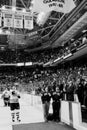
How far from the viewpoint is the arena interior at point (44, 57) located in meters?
7.84

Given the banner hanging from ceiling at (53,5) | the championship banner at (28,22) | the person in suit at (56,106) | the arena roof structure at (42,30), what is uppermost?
the arena roof structure at (42,30)

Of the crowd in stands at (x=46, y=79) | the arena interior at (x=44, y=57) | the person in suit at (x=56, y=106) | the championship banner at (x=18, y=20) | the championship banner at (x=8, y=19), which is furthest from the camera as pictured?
the championship banner at (x=18, y=20)

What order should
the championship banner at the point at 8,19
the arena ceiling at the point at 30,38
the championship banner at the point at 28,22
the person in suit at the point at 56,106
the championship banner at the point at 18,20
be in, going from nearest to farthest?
the person in suit at the point at 56,106 < the championship banner at the point at 8,19 < the championship banner at the point at 18,20 < the championship banner at the point at 28,22 < the arena ceiling at the point at 30,38

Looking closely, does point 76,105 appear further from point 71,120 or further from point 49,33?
point 49,33

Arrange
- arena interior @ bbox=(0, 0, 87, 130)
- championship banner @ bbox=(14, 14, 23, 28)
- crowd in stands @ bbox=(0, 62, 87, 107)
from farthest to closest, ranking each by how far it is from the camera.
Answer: championship banner @ bbox=(14, 14, 23, 28)
crowd in stands @ bbox=(0, 62, 87, 107)
arena interior @ bbox=(0, 0, 87, 130)

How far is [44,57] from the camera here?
37625 mm

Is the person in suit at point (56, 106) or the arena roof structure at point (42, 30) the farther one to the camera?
the arena roof structure at point (42, 30)

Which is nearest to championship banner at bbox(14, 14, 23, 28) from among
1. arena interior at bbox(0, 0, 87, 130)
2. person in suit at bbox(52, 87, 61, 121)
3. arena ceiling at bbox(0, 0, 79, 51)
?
arena interior at bbox(0, 0, 87, 130)

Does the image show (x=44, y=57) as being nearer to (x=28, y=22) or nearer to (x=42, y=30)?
(x=42, y=30)

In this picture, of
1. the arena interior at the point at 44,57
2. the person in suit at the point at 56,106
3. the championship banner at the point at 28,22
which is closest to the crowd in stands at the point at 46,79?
the arena interior at the point at 44,57

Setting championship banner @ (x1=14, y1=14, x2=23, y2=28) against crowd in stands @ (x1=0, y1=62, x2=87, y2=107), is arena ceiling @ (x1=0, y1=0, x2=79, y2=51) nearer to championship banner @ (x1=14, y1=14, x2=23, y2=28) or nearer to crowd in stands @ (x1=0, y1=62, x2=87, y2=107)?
crowd in stands @ (x1=0, y1=62, x2=87, y2=107)

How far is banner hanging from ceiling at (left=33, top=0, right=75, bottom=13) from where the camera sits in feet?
20.2

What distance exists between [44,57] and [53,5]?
31.5 meters

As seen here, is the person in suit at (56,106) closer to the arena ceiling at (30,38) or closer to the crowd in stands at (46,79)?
the crowd in stands at (46,79)
